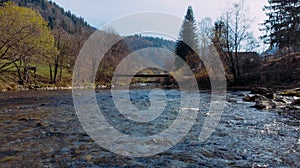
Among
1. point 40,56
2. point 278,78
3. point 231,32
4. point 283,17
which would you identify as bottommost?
point 278,78

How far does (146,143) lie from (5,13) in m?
24.5

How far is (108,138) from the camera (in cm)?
716

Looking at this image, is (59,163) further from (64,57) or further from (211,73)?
(64,57)

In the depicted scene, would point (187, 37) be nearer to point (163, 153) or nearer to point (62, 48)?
point (62, 48)

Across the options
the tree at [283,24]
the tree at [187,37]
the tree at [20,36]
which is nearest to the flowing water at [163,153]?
the tree at [20,36]

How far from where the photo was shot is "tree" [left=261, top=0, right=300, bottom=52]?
36.0 metres

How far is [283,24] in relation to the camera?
38.8m

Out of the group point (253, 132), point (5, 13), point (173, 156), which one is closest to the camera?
point (173, 156)

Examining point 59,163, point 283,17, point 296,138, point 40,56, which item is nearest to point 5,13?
point 40,56

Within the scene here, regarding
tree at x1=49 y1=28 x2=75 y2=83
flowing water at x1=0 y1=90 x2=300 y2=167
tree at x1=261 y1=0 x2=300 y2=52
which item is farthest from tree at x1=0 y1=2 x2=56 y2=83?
tree at x1=261 y1=0 x2=300 y2=52

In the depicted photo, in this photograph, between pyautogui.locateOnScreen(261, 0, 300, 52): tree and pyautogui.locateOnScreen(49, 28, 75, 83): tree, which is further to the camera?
pyautogui.locateOnScreen(49, 28, 75, 83): tree

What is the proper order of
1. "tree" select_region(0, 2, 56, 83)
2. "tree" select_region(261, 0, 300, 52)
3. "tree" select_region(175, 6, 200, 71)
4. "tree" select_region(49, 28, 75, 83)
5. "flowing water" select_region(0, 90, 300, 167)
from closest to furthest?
"flowing water" select_region(0, 90, 300, 167) → "tree" select_region(0, 2, 56, 83) → "tree" select_region(261, 0, 300, 52) → "tree" select_region(49, 28, 75, 83) → "tree" select_region(175, 6, 200, 71)

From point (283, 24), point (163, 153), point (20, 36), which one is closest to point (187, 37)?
point (283, 24)

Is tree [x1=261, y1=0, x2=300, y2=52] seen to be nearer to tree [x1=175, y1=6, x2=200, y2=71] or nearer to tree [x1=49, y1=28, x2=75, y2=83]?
tree [x1=175, y1=6, x2=200, y2=71]
